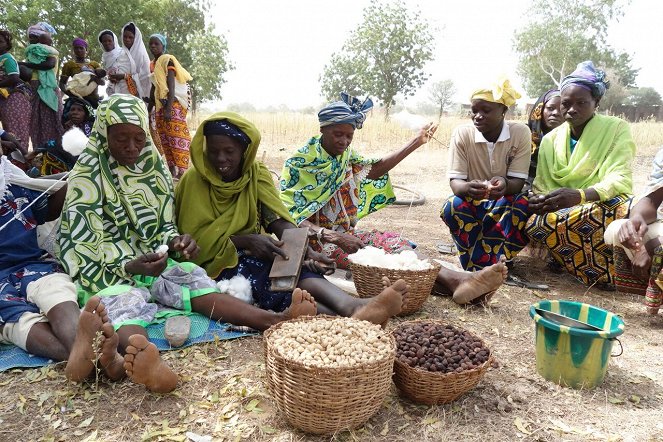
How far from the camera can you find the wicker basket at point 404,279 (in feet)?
9.56

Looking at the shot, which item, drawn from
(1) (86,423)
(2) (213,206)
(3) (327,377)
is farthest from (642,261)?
(1) (86,423)

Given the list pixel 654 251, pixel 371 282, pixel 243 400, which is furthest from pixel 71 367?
pixel 654 251

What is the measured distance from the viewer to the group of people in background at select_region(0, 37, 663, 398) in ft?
7.69

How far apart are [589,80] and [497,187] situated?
1.04 meters

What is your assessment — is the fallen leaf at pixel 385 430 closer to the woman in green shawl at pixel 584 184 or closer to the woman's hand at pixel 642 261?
the woman's hand at pixel 642 261

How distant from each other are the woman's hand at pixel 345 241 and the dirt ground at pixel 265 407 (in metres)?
1.02

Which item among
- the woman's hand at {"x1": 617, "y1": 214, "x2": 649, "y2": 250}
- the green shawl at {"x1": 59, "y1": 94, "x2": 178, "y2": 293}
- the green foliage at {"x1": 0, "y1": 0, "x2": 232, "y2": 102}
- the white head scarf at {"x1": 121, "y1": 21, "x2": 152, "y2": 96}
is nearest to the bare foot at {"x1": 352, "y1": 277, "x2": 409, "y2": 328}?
the green shawl at {"x1": 59, "y1": 94, "x2": 178, "y2": 293}

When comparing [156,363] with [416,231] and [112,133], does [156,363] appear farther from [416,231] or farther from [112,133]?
[416,231]

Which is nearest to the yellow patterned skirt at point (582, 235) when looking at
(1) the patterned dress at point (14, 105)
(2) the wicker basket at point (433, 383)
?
(2) the wicker basket at point (433, 383)

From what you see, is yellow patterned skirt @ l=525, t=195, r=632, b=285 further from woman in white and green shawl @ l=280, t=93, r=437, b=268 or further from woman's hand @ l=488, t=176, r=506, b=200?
woman in white and green shawl @ l=280, t=93, r=437, b=268

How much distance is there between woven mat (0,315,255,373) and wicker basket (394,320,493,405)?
993 mm

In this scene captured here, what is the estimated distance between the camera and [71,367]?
6.74ft

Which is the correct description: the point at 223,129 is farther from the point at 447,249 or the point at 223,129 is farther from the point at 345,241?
the point at 447,249

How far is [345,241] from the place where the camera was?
11.0ft
